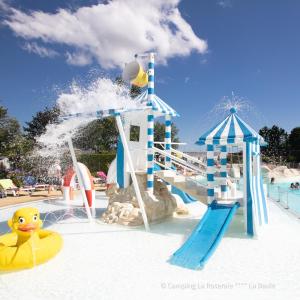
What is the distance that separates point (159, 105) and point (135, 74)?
1.24 m

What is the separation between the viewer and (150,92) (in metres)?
9.47

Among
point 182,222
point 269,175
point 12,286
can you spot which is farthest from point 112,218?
point 269,175

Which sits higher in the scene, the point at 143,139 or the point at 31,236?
the point at 143,139

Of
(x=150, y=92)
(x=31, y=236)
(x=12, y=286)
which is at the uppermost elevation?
(x=150, y=92)

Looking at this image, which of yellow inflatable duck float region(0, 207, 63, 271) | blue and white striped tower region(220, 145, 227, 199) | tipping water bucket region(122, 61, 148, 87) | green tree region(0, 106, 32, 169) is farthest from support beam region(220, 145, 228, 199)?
green tree region(0, 106, 32, 169)

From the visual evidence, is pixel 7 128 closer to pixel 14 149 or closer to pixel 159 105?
pixel 14 149

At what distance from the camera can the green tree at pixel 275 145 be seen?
4894cm

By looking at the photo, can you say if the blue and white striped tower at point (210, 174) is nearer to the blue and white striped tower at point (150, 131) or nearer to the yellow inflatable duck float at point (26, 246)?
the blue and white striped tower at point (150, 131)

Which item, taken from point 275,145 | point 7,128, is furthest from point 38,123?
point 275,145

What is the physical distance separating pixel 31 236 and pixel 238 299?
3842mm

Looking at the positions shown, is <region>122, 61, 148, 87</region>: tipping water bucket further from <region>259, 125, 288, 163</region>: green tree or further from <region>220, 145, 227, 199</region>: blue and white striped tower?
<region>259, 125, 288, 163</region>: green tree

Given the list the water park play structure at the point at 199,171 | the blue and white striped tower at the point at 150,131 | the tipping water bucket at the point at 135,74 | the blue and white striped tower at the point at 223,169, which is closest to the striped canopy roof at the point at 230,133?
the water park play structure at the point at 199,171

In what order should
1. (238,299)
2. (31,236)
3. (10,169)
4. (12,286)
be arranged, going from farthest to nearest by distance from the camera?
(10,169)
(31,236)
(12,286)
(238,299)

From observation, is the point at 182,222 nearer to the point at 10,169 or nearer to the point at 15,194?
the point at 15,194
